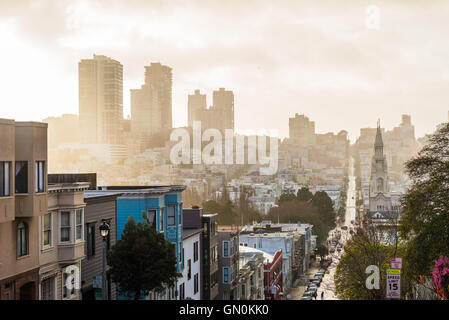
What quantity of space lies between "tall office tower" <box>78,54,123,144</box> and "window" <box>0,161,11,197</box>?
4884cm

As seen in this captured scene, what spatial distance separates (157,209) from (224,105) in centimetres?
14410

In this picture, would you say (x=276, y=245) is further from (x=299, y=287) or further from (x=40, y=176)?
(x=40, y=176)

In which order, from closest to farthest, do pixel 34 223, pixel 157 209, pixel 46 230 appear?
pixel 34 223
pixel 46 230
pixel 157 209

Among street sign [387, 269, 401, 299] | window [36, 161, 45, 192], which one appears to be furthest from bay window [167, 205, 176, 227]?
window [36, 161, 45, 192]

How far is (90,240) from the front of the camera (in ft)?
60.3

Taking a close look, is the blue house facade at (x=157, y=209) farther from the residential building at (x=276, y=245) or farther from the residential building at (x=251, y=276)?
the residential building at (x=276, y=245)

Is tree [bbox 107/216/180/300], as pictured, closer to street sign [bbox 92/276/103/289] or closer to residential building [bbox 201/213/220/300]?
street sign [bbox 92/276/103/289]

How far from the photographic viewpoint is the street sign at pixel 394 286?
631 inches

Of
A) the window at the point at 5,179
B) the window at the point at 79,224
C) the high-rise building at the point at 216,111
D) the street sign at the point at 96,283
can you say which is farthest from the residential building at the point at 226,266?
the high-rise building at the point at 216,111

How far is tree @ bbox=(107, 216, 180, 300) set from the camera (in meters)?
17.4

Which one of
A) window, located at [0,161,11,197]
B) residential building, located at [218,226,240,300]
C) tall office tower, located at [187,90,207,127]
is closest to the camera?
window, located at [0,161,11,197]

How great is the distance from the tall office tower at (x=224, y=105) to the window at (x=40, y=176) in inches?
5854

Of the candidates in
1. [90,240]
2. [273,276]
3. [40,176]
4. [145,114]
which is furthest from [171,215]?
[145,114]
